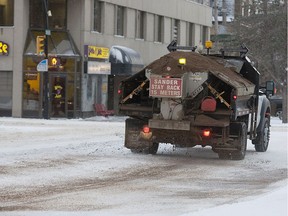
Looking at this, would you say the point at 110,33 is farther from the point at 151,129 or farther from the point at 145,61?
the point at 151,129

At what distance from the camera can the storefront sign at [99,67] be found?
40875 mm

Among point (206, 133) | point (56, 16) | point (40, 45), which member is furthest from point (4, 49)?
point (206, 133)

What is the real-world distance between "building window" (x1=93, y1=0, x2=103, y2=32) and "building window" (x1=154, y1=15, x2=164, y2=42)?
7.83 metres

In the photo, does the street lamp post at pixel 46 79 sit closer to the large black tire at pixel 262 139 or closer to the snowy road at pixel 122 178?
the snowy road at pixel 122 178

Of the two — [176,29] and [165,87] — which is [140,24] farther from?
[165,87]

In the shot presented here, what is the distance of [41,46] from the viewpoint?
124 feet

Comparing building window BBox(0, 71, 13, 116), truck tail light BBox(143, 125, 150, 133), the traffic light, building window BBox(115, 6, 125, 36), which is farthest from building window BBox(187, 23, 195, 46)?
truck tail light BBox(143, 125, 150, 133)

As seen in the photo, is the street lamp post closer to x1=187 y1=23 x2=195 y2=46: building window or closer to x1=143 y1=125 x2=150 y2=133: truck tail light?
x1=187 y1=23 x2=195 y2=46: building window

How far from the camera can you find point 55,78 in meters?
40.2

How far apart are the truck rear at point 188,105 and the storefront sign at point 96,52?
2318 cm

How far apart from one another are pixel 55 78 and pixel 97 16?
4518mm

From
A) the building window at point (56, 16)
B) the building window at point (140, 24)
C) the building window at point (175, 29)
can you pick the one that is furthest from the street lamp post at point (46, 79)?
the building window at point (175, 29)

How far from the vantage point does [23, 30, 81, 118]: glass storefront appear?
39562mm

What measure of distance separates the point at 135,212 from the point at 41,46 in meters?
28.6
